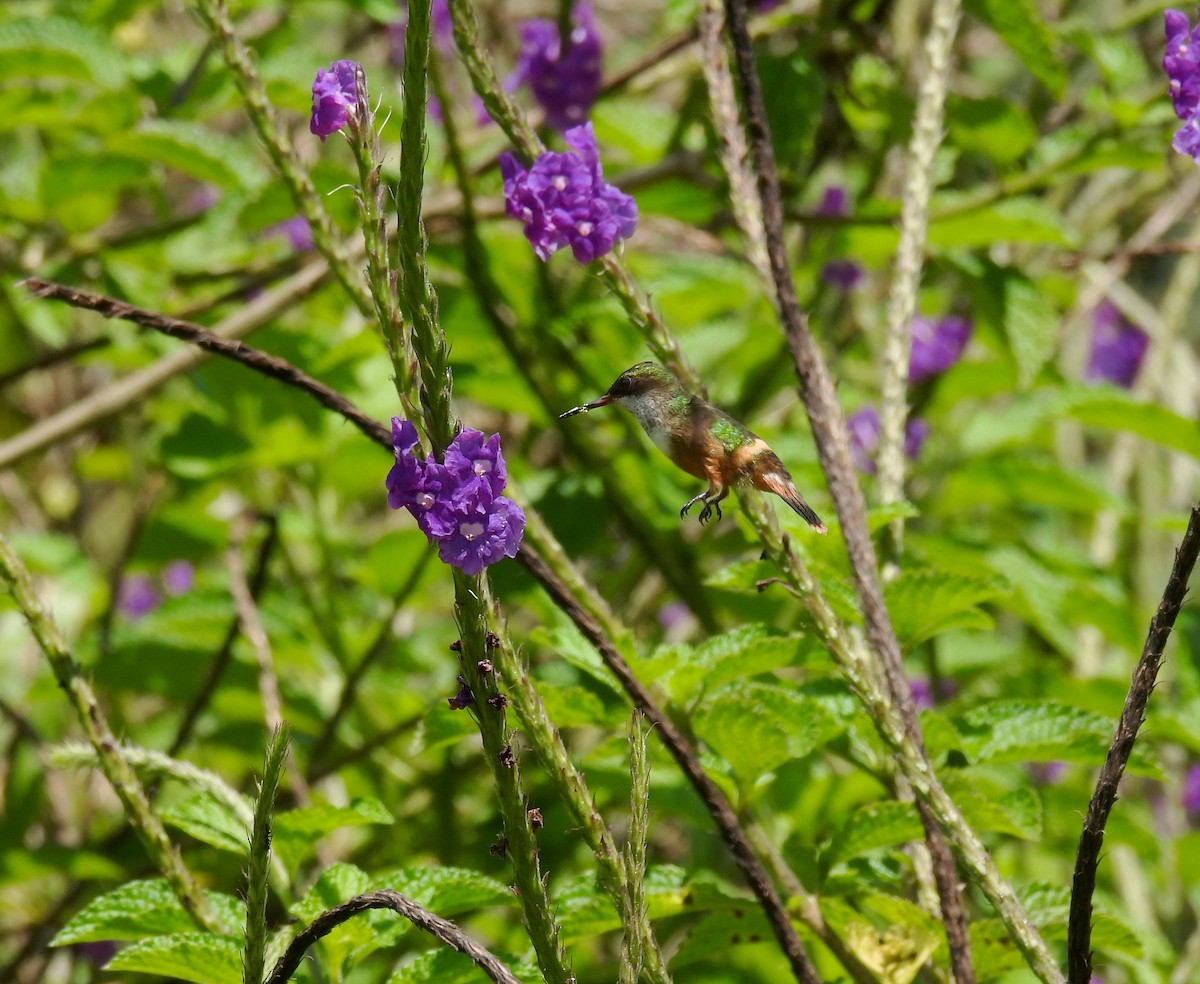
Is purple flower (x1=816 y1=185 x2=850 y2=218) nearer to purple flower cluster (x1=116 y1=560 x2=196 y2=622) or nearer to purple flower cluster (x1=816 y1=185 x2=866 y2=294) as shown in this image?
purple flower cluster (x1=816 y1=185 x2=866 y2=294)

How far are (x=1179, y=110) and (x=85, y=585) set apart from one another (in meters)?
2.15

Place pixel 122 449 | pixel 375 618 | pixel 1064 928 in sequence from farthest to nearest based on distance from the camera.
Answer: pixel 122 449
pixel 375 618
pixel 1064 928

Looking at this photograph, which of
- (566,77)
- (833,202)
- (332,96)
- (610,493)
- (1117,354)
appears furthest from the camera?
(1117,354)

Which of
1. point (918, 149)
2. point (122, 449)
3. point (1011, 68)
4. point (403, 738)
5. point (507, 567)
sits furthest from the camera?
point (1011, 68)

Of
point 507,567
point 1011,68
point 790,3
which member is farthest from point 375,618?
point 1011,68

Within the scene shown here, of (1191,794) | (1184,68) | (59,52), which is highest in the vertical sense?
(59,52)

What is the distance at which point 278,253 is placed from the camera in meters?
2.54

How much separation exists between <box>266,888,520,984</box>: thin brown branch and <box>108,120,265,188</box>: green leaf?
56.7 inches

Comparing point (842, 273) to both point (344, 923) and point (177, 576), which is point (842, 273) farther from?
point (177, 576)

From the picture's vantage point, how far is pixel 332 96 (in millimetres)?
945

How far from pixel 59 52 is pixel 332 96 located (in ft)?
4.36

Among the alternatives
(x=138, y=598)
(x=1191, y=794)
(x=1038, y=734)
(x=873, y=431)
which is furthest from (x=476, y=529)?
(x=138, y=598)

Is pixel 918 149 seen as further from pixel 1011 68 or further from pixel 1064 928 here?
pixel 1011 68

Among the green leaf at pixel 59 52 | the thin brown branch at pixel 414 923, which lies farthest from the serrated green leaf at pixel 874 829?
the green leaf at pixel 59 52
